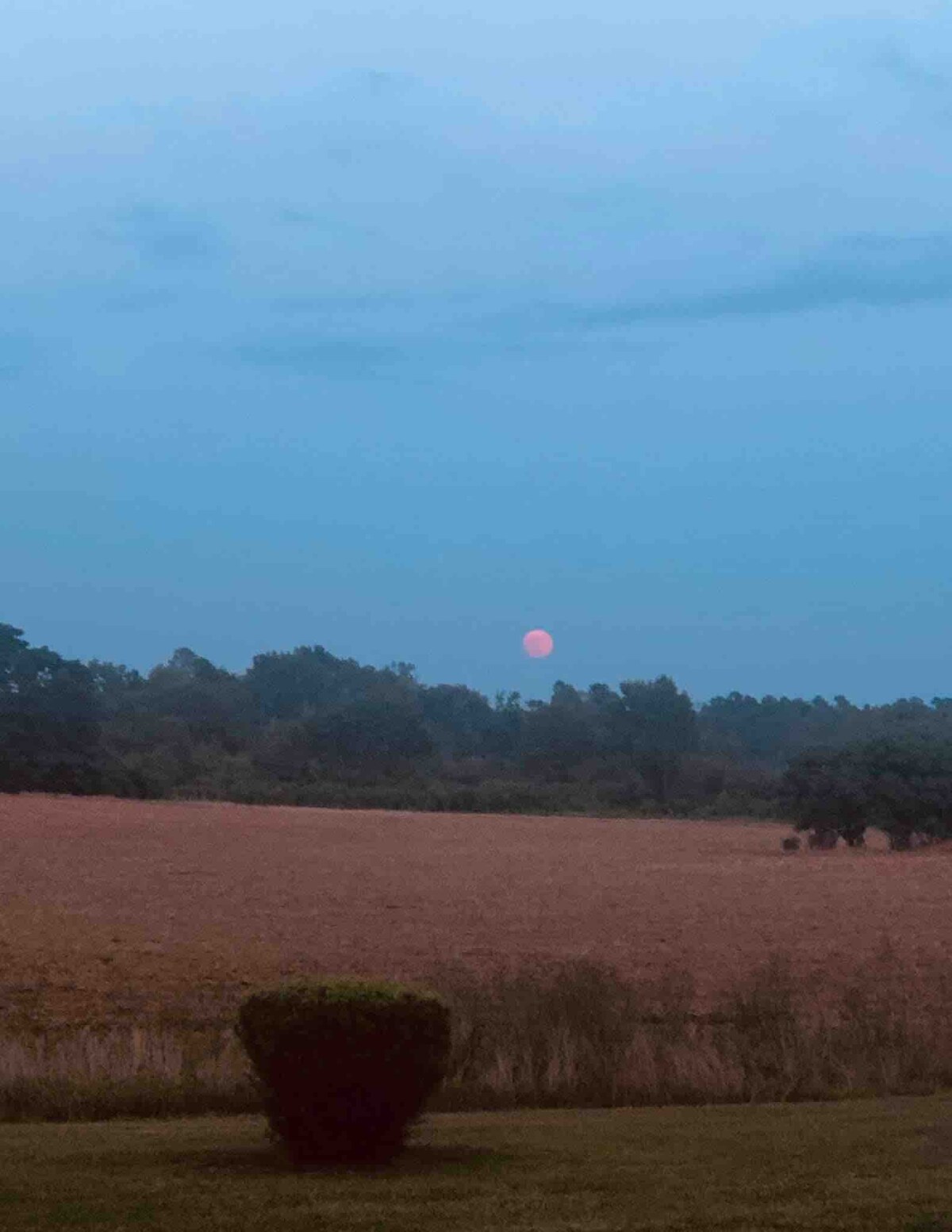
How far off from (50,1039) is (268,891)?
1494 cm

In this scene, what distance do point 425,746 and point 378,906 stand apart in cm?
6649

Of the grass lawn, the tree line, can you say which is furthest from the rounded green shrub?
the tree line

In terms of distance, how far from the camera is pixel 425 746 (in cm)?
9425

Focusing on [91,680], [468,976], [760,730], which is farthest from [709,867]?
[760,730]

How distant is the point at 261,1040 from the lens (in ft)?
26.2

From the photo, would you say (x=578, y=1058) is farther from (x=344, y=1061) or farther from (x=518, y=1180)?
(x=344, y=1061)

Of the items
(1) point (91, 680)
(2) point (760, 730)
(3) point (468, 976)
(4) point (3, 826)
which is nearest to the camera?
(3) point (468, 976)

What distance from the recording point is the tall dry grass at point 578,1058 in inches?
438

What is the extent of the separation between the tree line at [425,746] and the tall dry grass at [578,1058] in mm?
32900

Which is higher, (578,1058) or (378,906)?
(378,906)

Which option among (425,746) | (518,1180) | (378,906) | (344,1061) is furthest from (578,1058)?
(425,746)

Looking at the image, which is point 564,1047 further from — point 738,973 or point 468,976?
point 738,973

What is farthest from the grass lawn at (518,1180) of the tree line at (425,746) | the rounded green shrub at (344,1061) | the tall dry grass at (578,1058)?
the tree line at (425,746)

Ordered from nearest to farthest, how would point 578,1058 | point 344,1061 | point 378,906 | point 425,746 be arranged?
point 344,1061, point 578,1058, point 378,906, point 425,746
